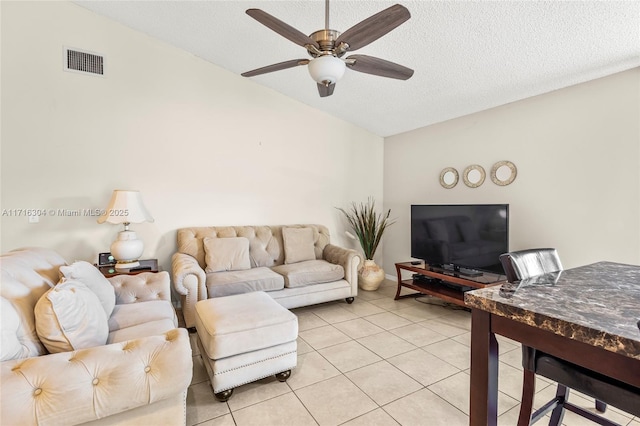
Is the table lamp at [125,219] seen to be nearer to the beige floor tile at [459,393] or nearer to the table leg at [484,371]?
the beige floor tile at [459,393]

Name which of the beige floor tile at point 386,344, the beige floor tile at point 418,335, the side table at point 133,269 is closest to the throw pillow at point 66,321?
the side table at point 133,269

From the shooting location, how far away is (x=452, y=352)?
255cm

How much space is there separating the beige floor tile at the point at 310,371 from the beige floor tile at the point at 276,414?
168mm

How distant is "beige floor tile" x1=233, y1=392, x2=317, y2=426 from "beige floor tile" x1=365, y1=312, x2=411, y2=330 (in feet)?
4.66

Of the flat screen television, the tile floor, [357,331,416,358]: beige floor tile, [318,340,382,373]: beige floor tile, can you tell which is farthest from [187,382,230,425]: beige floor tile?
the flat screen television

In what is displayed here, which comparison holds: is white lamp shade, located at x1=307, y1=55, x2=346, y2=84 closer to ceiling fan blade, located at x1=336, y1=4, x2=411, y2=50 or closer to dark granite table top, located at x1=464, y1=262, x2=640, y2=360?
ceiling fan blade, located at x1=336, y1=4, x2=411, y2=50

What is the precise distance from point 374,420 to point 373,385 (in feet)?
1.11

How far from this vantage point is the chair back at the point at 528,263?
1.36m

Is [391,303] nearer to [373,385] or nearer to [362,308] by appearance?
[362,308]

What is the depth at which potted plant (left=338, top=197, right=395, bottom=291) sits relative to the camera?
4289 mm

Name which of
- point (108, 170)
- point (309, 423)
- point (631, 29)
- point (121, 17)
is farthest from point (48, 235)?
point (631, 29)

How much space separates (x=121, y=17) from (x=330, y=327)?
393 cm

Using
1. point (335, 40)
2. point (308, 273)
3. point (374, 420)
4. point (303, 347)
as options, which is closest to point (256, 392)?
point (303, 347)

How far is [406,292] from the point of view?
422 cm
